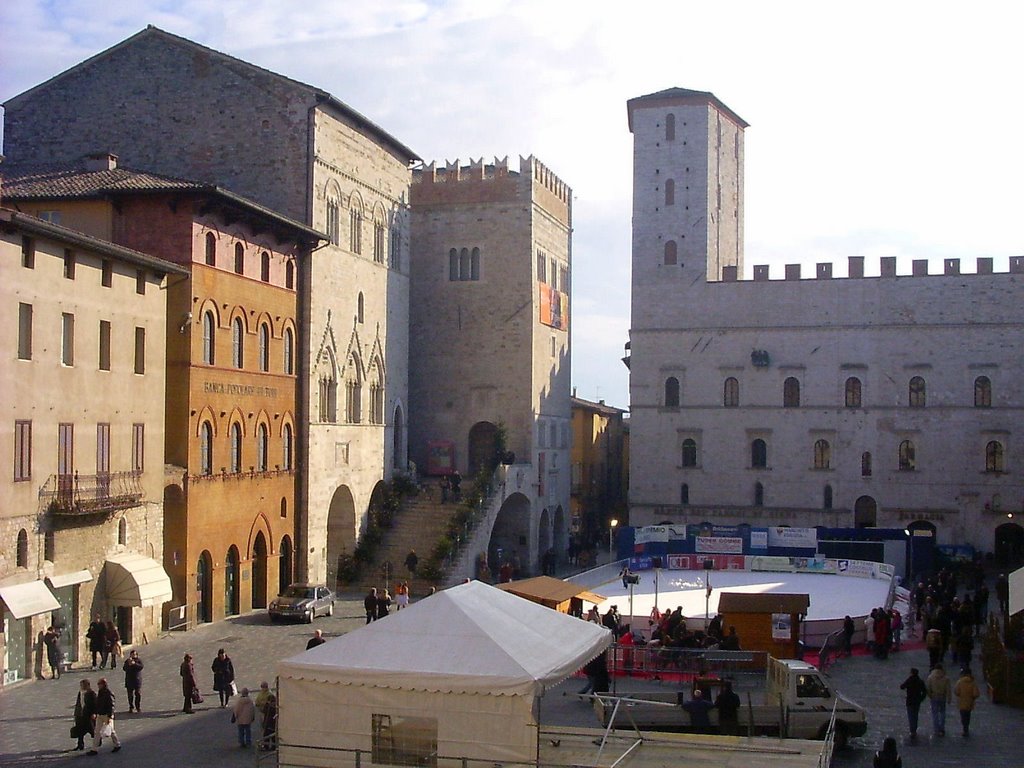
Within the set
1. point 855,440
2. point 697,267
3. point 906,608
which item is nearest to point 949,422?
point 855,440

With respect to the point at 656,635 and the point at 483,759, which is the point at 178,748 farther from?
the point at 656,635

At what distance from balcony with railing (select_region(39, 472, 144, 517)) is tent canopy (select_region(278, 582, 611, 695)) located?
11.9 meters

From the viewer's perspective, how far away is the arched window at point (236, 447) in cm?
3159

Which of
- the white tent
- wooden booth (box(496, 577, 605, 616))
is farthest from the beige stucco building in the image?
the white tent

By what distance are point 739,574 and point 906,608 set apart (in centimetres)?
863

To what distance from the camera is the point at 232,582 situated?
31.7 metres

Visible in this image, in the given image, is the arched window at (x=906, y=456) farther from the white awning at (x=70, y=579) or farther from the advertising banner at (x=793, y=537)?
the white awning at (x=70, y=579)

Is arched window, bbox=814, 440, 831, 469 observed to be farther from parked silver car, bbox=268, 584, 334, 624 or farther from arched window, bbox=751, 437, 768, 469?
parked silver car, bbox=268, 584, 334, 624

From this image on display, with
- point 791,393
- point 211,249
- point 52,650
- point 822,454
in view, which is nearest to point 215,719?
point 52,650

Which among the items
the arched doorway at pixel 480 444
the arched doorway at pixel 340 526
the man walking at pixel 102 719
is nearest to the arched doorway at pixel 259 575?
the arched doorway at pixel 340 526

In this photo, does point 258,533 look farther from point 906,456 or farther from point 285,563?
point 906,456

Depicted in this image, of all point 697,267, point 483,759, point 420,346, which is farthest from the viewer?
point 697,267

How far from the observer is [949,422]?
1949 inches

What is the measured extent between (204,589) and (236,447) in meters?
3.79
